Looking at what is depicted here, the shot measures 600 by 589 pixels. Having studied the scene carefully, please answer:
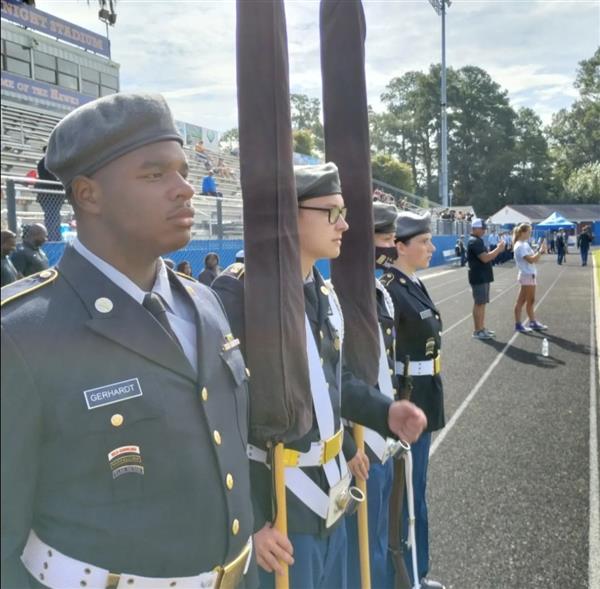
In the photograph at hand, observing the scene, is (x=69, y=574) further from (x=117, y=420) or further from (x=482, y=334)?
(x=482, y=334)

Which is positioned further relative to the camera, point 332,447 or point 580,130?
point 580,130

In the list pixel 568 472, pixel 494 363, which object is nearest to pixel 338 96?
pixel 568 472

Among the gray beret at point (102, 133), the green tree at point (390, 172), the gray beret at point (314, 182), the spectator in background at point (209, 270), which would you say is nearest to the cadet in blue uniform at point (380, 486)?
the gray beret at point (314, 182)

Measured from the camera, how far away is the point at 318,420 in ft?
6.33

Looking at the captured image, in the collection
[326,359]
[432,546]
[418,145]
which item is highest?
[418,145]

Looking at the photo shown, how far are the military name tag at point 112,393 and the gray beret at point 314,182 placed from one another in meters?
1.08

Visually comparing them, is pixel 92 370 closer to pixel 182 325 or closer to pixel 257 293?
pixel 182 325

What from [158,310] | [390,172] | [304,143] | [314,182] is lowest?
[158,310]

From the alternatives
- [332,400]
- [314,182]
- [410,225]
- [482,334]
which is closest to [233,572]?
[332,400]

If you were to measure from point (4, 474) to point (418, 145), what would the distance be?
247 ft

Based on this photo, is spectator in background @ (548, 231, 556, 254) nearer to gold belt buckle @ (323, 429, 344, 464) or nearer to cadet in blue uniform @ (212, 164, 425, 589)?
cadet in blue uniform @ (212, 164, 425, 589)

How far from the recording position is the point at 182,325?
4.58 ft

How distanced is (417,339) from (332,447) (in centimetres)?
139

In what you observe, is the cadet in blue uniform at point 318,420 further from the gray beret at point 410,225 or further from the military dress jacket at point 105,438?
the gray beret at point 410,225
